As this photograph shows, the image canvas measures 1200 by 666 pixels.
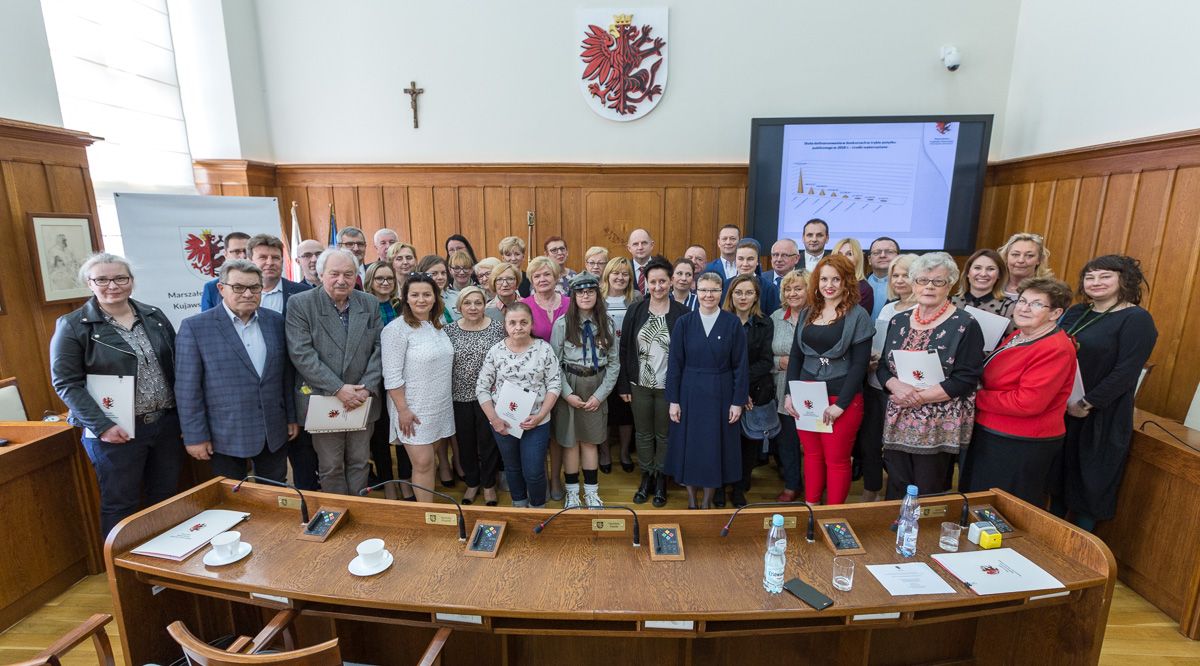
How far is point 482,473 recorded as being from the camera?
3.43 m

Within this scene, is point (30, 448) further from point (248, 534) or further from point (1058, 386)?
point (1058, 386)

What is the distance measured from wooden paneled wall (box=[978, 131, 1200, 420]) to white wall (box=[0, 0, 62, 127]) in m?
7.91

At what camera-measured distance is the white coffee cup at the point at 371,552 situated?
1.73 meters

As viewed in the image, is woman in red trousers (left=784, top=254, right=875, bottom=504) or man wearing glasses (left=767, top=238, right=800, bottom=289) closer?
woman in red trousers (left=784, top=254, right=875, bottom=504)

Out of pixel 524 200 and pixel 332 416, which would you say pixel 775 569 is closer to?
→ pixel 332 416

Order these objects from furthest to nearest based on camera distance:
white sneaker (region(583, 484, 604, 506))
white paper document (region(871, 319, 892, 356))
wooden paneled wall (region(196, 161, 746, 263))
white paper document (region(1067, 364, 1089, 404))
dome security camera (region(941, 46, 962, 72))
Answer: wooden paneled wall (region(196, 161, 746, 263)) → dome security camera (region(941, 46, 962, 72)) → white sneaker (region(583, 484, 604, 506)) → white paper document (region(871, 319, 892, 356)) → white paper document (region(1067, 364, 1089, 404))

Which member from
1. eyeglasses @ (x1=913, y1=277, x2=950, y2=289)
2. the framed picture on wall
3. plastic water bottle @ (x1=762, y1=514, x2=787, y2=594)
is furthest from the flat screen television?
the framed picture on wall

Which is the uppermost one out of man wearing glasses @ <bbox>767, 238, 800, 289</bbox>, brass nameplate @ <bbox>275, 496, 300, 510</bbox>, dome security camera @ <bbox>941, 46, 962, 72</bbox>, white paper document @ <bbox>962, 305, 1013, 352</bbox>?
dome security camera @ <bbox>941, 46, 962, 72</bbox>

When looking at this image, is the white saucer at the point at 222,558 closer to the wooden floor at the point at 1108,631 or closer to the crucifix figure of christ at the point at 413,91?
the wooden floor at the point at 1108,631

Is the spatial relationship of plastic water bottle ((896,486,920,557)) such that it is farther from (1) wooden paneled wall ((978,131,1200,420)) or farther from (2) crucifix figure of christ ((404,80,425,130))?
(2) crucifix figure of christ ((404,80,425,130))

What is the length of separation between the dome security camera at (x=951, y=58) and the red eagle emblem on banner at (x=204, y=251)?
286 inches

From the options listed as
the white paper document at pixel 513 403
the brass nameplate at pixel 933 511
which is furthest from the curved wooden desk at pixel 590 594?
the white paper document at pixel 513 403

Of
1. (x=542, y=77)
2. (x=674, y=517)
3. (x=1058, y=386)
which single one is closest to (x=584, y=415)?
(x=674, y=517)

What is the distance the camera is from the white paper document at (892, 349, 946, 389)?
2457mm
